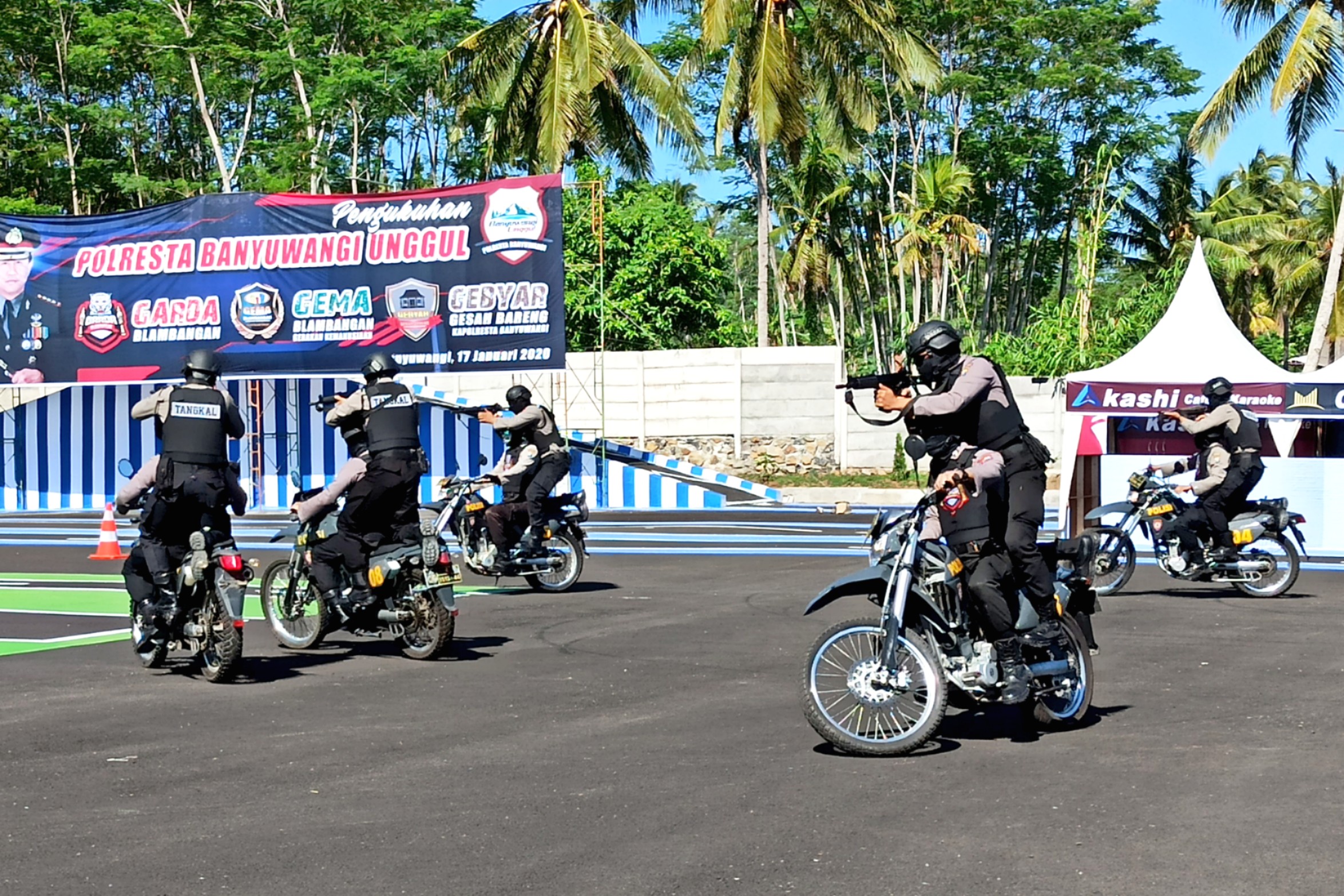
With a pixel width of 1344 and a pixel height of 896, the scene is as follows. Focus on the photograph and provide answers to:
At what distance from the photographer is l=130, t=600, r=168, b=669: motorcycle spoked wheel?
33.0ft

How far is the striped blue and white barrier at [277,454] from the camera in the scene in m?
28.6

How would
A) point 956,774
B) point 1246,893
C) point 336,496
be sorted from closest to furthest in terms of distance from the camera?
point 1246,893 → point 956,774 → point 336,496

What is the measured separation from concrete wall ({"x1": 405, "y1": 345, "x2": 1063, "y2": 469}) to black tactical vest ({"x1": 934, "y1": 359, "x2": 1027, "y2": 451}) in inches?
989

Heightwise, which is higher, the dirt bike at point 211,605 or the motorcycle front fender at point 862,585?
the motorcycle front fender at point 862,585

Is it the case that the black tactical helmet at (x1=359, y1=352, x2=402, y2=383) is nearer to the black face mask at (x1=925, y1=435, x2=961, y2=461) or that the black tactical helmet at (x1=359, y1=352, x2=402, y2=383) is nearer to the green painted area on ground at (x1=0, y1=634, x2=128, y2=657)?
the green painted area on ground at (x1=0, y1=634, x2=128, y2=657)

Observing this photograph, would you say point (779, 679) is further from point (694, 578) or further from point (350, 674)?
point (694, 578)

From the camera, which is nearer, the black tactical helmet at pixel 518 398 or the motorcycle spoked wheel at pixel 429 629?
the motorcycle spoked wheel at pixel 429 629

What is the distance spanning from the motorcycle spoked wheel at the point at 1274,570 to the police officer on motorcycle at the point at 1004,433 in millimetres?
7333

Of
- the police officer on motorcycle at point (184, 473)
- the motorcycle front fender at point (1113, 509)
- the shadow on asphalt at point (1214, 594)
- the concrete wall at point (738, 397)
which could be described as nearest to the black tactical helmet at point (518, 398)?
the police officer on motorcycle at point (184, 473)

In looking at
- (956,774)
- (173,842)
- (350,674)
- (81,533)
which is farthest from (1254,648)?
(81,533)

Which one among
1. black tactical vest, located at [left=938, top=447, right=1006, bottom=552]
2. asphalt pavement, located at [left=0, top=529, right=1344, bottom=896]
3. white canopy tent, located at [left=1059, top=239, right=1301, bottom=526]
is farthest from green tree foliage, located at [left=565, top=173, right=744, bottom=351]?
black tactical vest, located at [left=938, top=447, right=1006, bottom=552]

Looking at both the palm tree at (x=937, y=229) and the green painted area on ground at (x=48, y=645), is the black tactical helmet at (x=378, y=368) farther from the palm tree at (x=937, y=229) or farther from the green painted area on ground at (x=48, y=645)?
the palm tree at (x=937, y=229)

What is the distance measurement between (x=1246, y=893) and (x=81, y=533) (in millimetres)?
21762

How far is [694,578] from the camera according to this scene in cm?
1611
